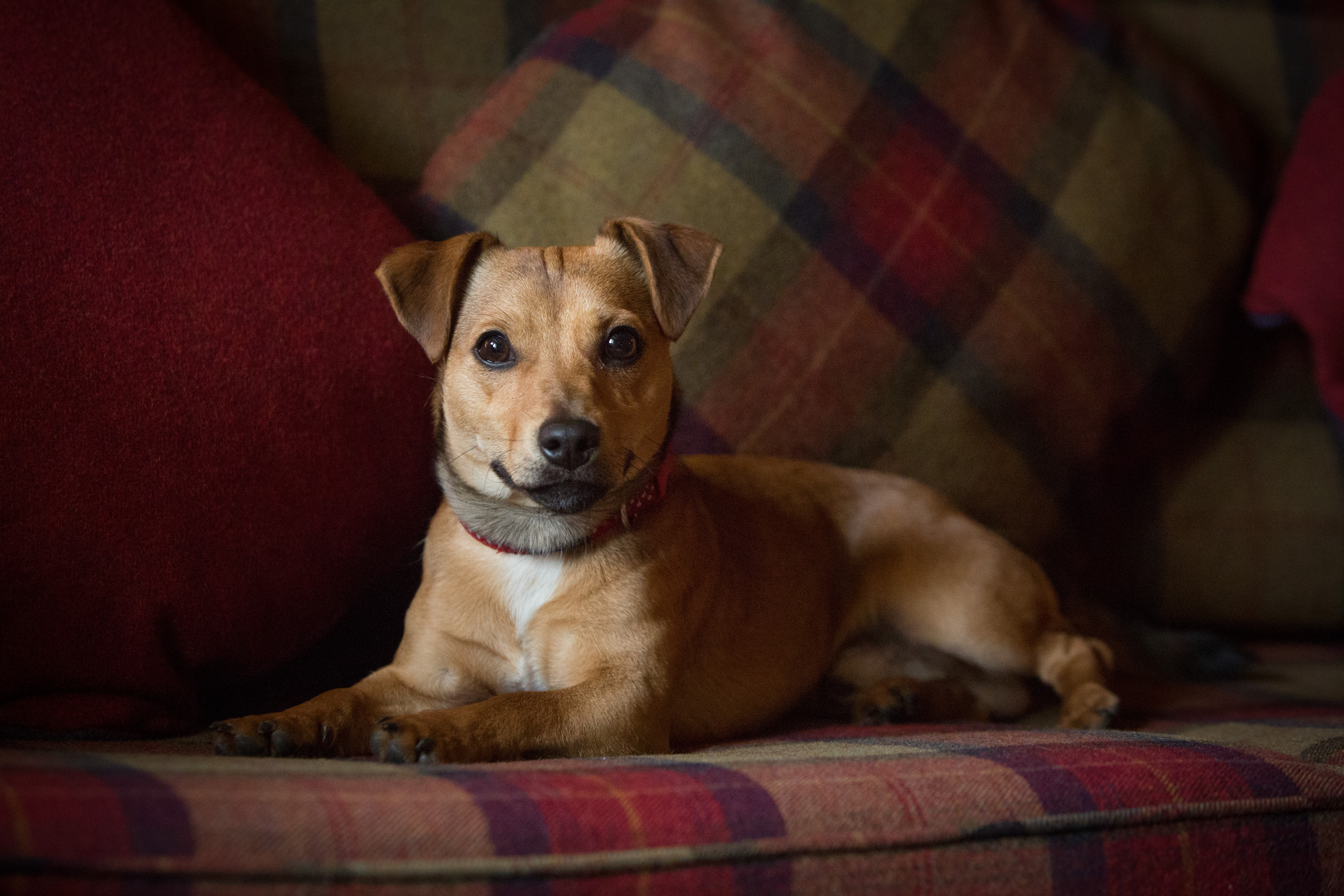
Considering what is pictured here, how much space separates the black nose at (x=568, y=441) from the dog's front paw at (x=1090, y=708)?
4.15ft

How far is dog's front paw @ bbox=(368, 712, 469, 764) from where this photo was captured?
1.65 m

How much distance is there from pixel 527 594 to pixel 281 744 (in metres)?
0.55

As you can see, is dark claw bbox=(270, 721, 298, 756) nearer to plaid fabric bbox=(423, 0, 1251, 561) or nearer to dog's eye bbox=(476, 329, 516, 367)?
dog's eye bbox=(476, 329, 516, 367)

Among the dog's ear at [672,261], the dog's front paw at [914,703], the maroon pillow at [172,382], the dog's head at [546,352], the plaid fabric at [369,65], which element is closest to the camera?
the maroon pillow at [172,382]

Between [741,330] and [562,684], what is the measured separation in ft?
3.61

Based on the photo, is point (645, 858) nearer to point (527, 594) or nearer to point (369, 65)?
point (527, 594)

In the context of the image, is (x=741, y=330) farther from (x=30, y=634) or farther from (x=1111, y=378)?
(x=30, y=634)

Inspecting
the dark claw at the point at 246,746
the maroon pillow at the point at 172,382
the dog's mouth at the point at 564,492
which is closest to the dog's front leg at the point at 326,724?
the dark claw at the point at 246,746

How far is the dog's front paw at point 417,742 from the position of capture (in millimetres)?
1651

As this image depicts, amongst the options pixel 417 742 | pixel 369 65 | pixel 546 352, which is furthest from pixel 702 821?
pixel 369 65

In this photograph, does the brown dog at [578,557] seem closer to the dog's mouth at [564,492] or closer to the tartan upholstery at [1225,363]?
the dog's mouth at [564,492]

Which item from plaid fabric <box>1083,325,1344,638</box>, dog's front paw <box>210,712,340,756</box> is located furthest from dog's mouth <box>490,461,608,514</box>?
plaid fabric <box>1083,325,1344,638</box>

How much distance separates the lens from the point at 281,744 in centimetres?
175

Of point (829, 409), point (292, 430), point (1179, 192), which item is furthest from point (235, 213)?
point (1179, 192)
